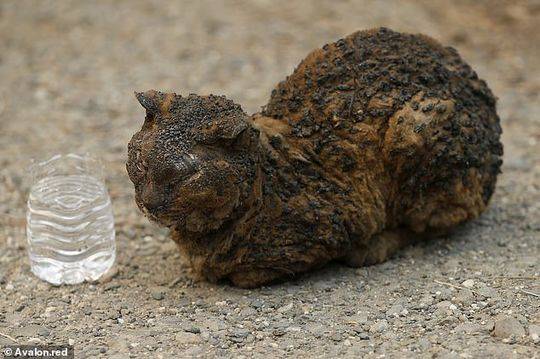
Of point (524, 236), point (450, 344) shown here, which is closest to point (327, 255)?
point (450, 344)

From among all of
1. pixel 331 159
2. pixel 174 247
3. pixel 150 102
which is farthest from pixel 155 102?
pixel 174 247

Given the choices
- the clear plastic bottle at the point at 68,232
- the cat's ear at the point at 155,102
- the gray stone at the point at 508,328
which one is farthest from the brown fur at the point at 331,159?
the gray stone at the point at 508,328

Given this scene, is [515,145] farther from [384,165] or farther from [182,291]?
[182,291]

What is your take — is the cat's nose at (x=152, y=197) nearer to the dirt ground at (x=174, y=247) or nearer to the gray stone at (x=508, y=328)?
the dirt ground at (x=174, y=247)

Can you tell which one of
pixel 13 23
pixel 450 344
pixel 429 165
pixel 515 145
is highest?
pixel 13 23

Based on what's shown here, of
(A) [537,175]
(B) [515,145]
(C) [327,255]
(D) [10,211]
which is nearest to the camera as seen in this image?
(C) [327,255]

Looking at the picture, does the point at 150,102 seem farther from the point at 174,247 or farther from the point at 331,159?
the point at 174,247

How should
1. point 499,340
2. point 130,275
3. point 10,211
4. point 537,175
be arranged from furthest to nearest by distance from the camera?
point 537,175 < point 10,211 < point 130,275 < point 499,340
